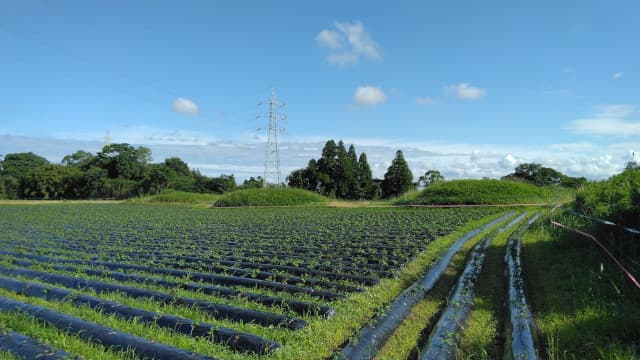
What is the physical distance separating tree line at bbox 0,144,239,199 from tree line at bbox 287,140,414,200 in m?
10.2

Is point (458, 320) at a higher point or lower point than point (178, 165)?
lower

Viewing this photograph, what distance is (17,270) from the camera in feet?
23.4

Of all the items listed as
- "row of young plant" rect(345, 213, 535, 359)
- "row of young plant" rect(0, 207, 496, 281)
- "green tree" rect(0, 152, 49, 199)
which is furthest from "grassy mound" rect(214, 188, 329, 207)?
"green tree" rect(0, 152, 49, 199)

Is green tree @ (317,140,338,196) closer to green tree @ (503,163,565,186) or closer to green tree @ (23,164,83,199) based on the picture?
green tree @ (503,163,565,186)

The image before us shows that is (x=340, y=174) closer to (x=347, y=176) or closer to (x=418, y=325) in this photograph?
(x=347, y=176)

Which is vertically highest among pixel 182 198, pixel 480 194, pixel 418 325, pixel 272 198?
pixel 480 194

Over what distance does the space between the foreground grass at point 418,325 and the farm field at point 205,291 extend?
1.46 feet

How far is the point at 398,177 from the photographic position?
42500 millimetres

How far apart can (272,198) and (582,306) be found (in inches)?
1105

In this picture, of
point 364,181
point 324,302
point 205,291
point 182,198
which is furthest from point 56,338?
point 364,181

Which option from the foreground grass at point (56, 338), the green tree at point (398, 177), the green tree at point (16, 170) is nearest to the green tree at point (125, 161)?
the green tree at point (16, 170)

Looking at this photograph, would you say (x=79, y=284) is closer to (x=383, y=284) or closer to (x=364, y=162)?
(x=383, y=284)

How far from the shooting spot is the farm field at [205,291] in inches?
152

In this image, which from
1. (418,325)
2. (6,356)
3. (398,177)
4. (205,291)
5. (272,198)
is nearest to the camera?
(6,356)
